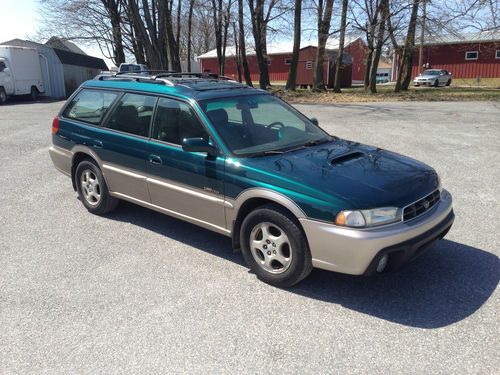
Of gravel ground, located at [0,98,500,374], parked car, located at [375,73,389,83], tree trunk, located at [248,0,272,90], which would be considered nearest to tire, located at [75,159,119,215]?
gravel ground, located at [0,98,500,374]

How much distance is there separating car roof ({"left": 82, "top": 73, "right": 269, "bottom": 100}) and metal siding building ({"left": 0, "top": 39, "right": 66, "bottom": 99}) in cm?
2608

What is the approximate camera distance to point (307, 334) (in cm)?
326

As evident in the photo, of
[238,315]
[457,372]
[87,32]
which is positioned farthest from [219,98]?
[87,32]

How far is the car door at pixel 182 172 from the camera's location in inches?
167

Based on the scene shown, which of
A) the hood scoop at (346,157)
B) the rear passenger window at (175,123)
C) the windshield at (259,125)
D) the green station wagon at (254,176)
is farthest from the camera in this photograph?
the rear passenger window at (175,123)

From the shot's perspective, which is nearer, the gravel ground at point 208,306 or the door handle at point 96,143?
the gravel ground at point 208,306

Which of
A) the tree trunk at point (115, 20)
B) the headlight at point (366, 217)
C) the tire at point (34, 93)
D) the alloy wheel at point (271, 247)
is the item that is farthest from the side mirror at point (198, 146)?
the tree trunk at point (115, 20)

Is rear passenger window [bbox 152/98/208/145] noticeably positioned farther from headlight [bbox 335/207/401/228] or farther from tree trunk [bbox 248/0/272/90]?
tree trunk [bbox 248/0/272/90]

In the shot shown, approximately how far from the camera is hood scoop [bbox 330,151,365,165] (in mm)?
4096

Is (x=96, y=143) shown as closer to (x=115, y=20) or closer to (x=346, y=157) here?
(x=346, y=157)

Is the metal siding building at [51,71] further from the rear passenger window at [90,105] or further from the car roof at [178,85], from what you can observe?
the car roof at [178,85]

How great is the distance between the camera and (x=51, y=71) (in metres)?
29.7

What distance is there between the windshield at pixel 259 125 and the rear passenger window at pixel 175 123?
16cm

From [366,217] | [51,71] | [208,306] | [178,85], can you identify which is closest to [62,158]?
[178,85]
